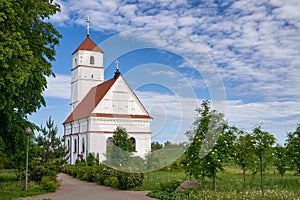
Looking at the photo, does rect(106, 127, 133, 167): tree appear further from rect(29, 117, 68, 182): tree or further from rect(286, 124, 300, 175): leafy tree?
rect(286, 124, 300, 175): leafy tree

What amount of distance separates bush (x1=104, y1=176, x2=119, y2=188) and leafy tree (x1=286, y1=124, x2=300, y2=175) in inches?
352

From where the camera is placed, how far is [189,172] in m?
15.4

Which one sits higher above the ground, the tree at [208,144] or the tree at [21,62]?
the tree at [21,62]

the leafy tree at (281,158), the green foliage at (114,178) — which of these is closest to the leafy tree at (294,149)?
the leafy tree at (281,158)

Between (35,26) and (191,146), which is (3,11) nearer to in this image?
(35,26)

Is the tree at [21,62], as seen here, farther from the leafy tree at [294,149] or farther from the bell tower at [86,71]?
the bell tower at [86,71]

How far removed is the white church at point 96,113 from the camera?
112ft

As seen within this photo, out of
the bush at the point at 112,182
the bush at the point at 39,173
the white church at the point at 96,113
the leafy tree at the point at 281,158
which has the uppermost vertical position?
the white church at the point at 96,113

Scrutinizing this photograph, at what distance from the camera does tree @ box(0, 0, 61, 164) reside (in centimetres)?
1256

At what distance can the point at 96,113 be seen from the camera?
38.2 m

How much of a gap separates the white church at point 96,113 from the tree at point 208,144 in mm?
11901

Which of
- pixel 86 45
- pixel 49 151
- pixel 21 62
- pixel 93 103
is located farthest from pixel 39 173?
pixel 86 45

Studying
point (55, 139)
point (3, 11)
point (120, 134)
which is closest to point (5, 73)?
point (3, 11)

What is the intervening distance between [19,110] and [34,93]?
148 centimetres
